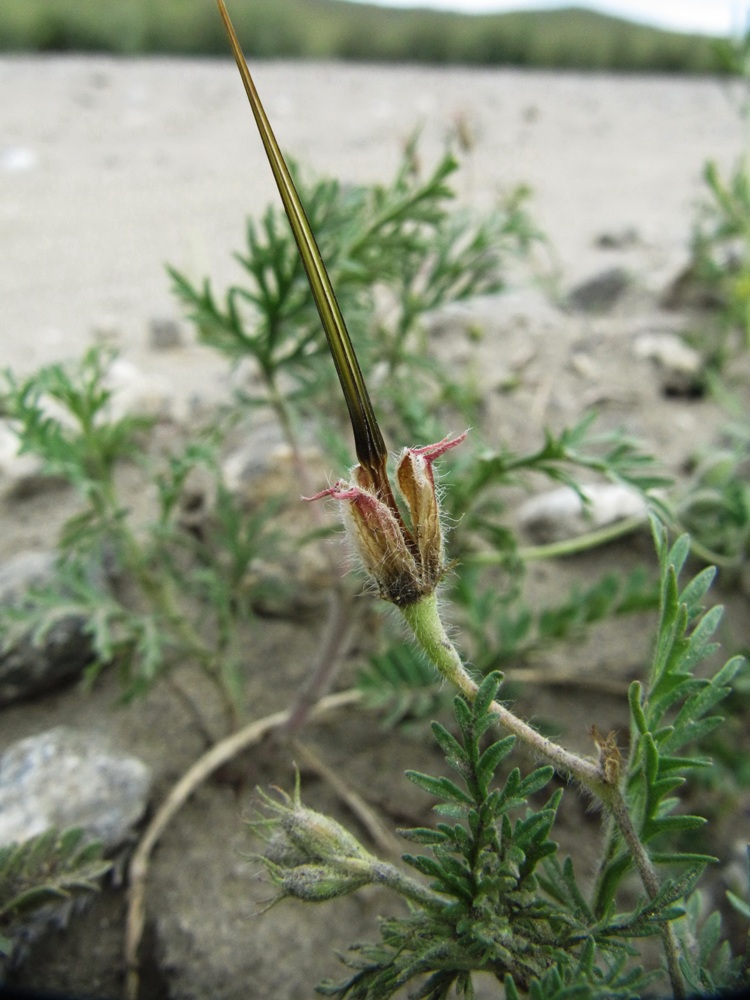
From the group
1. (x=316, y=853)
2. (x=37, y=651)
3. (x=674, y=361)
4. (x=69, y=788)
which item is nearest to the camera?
(x=316, y=853)

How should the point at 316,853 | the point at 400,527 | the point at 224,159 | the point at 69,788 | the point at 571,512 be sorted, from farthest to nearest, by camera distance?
the point at 224,159 → the point at 571,512 → the point at 69,788 → the point at 316,853 → the point at 400,527

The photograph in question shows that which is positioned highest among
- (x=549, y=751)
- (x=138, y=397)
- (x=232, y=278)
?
(x=232, y=278)

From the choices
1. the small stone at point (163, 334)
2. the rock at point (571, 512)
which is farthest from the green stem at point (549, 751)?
the small stone at point (163, 334)

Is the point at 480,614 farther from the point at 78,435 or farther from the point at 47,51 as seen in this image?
the point at 47,51

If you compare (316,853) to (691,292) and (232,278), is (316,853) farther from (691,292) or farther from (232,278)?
(232,278)

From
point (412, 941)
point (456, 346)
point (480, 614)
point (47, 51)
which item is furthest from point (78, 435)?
point (47, 51)

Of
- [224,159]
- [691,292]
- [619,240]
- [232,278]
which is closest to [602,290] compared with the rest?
[691,292]
